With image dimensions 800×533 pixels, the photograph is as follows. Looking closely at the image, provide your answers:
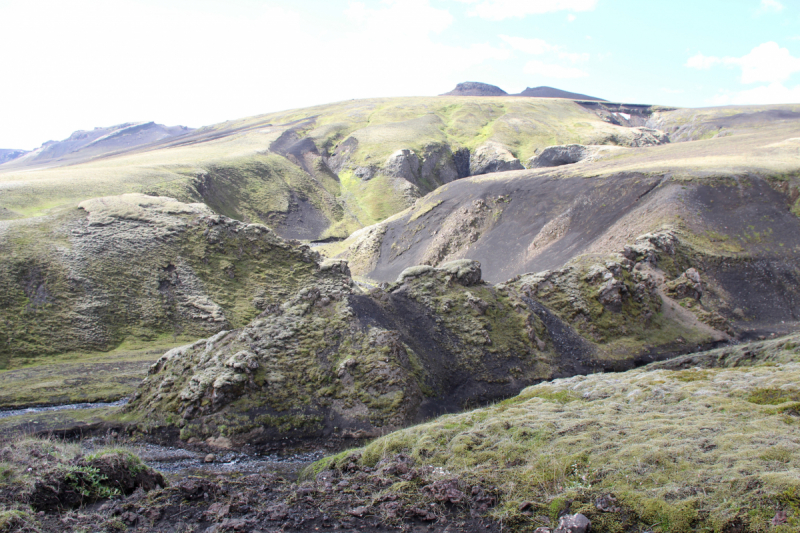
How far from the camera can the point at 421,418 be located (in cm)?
2108

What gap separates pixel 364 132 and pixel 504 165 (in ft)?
152

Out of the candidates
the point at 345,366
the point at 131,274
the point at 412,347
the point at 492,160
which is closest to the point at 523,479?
the point at 345,366

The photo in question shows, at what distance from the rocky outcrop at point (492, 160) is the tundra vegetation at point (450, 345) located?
44.0 meters

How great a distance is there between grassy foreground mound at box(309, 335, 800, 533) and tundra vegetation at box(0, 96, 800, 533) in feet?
0.22

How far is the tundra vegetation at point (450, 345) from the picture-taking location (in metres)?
10.2

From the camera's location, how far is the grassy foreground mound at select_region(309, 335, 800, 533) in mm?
8266

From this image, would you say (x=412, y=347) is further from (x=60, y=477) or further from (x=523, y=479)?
(x=60, y=477)

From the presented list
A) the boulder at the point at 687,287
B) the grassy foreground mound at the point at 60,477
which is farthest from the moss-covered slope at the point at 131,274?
the boulder at the point at 687,287

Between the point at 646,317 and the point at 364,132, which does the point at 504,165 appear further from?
the point at 646,317

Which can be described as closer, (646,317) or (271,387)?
(271,387)

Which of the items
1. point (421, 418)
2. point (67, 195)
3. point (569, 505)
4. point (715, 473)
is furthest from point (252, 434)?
point (67, 195)

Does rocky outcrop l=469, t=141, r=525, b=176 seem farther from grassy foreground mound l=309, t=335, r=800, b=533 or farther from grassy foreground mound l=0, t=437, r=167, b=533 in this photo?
grassy foreground mound l=0, t=437, r=167, b=533

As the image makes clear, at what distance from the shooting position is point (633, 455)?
1048 centimetres

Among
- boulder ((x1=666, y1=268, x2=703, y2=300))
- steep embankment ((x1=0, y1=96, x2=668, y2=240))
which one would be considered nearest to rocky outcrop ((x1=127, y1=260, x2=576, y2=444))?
boulder ((x1=666, y1=268, x2=703, y2=300))
